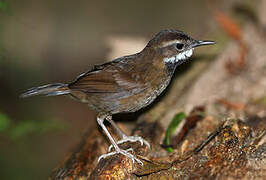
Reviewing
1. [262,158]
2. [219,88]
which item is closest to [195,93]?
[219,88]

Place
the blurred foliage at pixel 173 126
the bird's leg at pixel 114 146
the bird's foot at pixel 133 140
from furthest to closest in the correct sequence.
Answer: the blurred foliage at pixel 173 126, the bird's foot at pixel 133 140, the bird's leg at pixel 114 146

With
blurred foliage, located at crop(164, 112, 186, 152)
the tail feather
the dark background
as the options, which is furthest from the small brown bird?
the dark background

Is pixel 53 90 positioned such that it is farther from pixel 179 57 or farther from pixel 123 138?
pixel 179 57

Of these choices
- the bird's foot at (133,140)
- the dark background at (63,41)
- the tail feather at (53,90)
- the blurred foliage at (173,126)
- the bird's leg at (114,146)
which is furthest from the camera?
the dark background at (63,41)

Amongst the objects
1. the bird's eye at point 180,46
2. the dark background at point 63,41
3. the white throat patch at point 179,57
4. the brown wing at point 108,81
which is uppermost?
the bird's eye at point 180,46

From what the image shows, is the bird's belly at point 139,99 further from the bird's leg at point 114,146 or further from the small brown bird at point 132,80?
the bird's leg at point 114,146

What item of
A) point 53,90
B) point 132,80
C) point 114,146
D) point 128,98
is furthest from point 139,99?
point 53,90

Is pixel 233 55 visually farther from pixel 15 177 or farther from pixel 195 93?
pixel 15 177

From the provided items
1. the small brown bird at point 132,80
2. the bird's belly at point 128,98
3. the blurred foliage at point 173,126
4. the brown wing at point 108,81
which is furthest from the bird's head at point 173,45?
the blurred foliage at point 173,126
